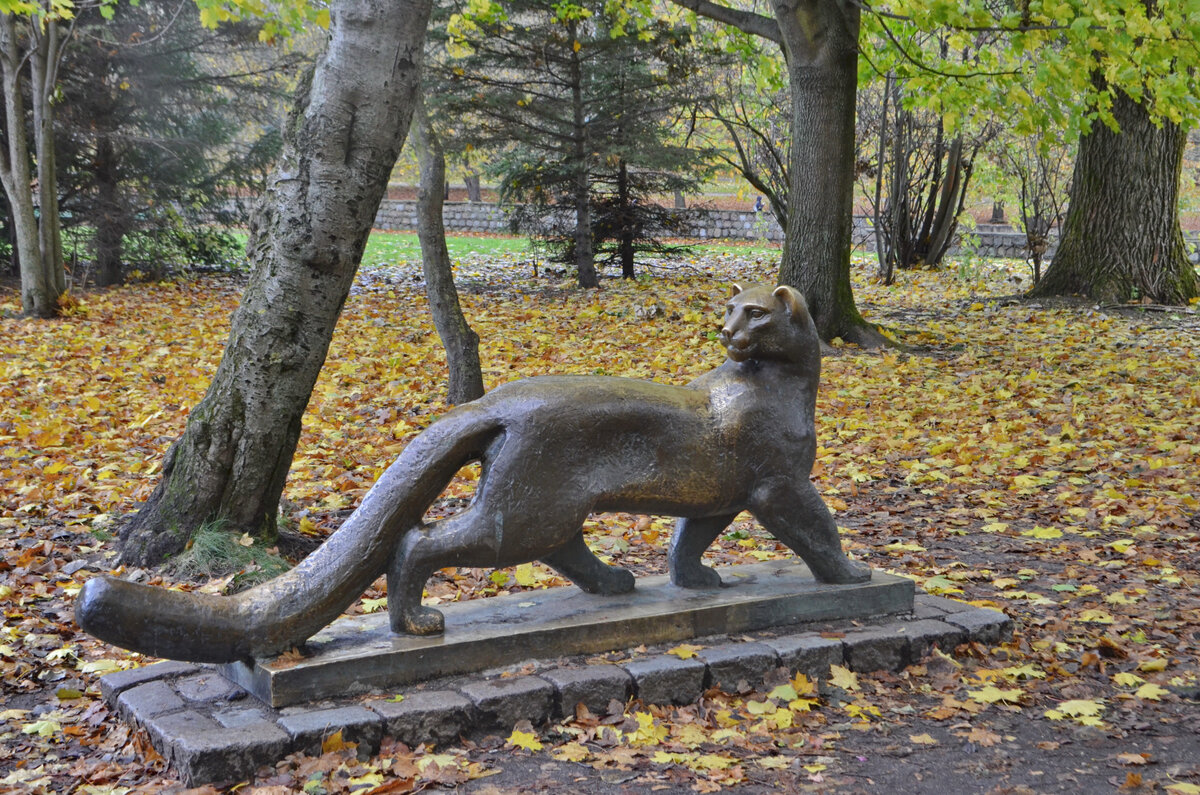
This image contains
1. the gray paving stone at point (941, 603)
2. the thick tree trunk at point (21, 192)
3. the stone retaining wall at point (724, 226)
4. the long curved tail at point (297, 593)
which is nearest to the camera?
the long curved tail at point (297, 593)

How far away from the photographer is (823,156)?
1099cm

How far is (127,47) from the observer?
17.2 m

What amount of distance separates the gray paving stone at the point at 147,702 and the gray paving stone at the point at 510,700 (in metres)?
0.96

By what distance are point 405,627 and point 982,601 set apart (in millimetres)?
2978

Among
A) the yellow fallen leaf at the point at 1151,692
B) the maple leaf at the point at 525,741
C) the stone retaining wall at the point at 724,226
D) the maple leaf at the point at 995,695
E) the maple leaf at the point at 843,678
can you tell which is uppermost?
the stone retaining wall at the point at 724,226

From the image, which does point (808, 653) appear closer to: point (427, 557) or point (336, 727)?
point (427, 557)

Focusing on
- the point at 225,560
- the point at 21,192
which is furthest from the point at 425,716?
the point at 21,192

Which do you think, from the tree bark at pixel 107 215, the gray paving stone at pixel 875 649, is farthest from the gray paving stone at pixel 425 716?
the tree bark at pixel 107 215

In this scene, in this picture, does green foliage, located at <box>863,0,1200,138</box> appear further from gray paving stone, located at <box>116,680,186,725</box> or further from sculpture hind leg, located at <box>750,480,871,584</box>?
gray paving stone, located at <box>116,680,186,725</box>

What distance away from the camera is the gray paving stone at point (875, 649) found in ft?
14.2

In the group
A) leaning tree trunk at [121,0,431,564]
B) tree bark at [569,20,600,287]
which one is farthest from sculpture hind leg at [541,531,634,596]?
tree bark at [569,20,600,287]

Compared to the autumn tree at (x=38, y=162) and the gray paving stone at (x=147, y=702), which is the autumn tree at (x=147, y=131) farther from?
the gray paving stone at (x=147, y=702)

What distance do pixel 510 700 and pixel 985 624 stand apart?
86.0 inches

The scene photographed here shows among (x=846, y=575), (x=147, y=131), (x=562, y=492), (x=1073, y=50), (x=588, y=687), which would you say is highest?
(x=147, y=131)
